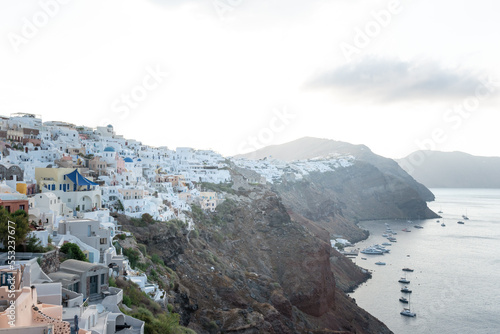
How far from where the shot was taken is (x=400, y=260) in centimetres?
8250

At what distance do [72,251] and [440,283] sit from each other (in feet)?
201

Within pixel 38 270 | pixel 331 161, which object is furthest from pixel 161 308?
pixel 331 161

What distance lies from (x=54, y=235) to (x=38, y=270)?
7.52m

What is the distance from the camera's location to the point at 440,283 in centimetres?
6475

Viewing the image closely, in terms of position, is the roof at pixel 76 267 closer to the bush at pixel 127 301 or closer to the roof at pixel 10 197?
the bush at pixel 127 301

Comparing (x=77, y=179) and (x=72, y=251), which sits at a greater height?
(x=77, y=179)

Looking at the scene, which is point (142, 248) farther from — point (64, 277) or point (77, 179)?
point (64, 277)

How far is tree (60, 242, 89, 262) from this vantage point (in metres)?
21.5

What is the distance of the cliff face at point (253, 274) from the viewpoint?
34.6m

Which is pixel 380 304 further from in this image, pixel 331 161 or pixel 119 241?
pixel 331 161

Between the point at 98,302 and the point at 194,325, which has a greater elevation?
the point at 98,302

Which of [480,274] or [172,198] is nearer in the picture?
[172,198]

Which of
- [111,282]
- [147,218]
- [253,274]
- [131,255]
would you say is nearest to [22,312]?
[111,282]

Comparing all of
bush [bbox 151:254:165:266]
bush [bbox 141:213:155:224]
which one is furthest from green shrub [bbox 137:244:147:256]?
bush [bbox 141:213:155:224]
